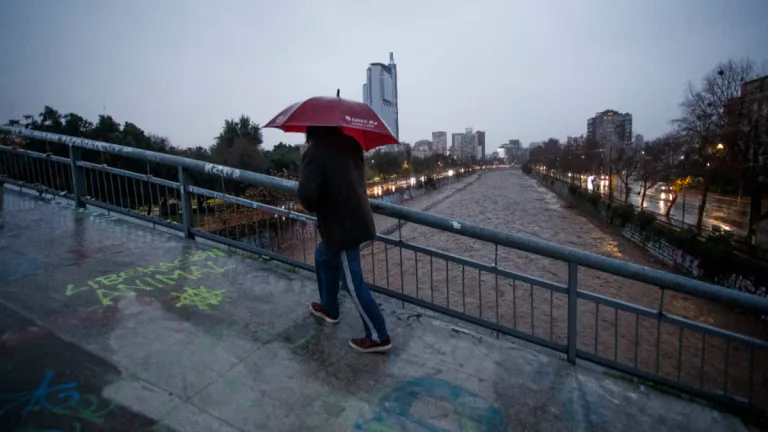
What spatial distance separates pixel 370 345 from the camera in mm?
2988

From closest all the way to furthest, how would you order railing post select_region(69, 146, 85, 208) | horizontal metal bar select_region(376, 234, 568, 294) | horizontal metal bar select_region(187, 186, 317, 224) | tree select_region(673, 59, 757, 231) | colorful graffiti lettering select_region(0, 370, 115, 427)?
colorful graffiti lettering select_region(0, 370, 115, 427) < horizontal metal bar select_region(376, 234, 568, 294) < horizontal metal bar select_region(187, 186, 317, 224) < railing post select_region(69, 146, 85, 208) < tree select_region(673, 59, 757, 231)

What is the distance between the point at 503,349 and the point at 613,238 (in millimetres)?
33074

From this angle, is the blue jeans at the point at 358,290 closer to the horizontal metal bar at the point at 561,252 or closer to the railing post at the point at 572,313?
the horizontal metal bar at the point at 561,252

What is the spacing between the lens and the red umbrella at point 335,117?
2.62m

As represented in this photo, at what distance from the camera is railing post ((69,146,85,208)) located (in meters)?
5.88

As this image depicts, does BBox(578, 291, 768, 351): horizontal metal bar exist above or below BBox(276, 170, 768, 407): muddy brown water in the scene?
above

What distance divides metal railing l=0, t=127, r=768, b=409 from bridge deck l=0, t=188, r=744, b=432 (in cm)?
37

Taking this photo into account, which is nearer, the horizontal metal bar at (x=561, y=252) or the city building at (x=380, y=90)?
the horizontal metal bar at (x=561, y=252)

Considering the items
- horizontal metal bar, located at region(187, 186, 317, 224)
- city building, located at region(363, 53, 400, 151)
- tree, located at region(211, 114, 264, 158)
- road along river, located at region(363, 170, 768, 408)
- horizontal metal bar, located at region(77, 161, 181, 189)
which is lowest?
road along river, located at region(363, 170, 768, 408)

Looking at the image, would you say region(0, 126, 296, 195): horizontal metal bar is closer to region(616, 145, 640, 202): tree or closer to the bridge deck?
the bridge deck

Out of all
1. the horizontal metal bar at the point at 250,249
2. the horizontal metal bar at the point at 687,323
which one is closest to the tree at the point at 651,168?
the horizontal metal bar at the point at 687,323

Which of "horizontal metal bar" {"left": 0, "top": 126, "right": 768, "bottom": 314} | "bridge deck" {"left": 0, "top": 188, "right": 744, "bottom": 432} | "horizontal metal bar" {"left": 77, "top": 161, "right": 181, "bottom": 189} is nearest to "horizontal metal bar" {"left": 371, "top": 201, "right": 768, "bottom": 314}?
"horizontal metal bar" {"left": 0, "top": 126, "right": 768, "bottom": 314}

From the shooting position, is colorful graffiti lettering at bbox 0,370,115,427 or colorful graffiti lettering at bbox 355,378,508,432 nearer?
colorful graffiti lettering at bbox 0,370,115,427

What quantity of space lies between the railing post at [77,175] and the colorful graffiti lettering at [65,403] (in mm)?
4710
